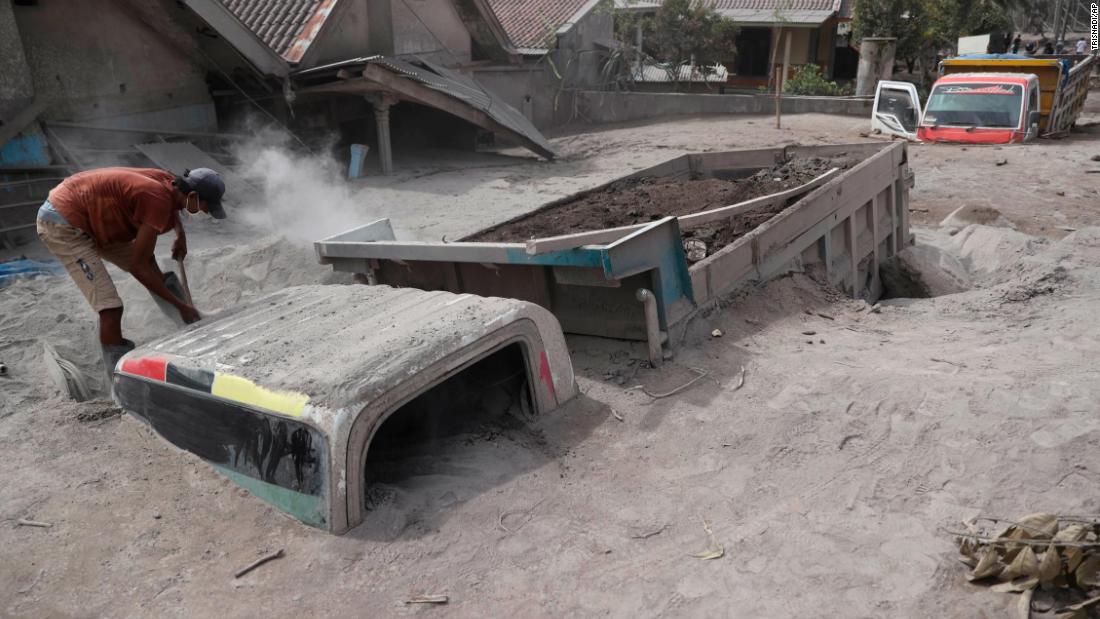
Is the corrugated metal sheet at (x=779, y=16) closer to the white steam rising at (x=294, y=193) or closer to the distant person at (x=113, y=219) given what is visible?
the white steam rising at (x=294, y=193)

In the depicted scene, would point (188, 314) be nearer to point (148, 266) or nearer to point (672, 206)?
point (148, 266)

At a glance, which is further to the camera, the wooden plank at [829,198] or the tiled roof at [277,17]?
the tiled roof at [277,17]

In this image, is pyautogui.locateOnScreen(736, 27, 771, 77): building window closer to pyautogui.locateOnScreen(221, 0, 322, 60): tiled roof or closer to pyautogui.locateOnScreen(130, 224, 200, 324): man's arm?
pyautogui.locateOnScreen(221, 0, 322, 60): tiled roof

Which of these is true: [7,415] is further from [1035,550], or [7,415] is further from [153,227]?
[1035,550]

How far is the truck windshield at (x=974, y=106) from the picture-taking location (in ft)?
48.3

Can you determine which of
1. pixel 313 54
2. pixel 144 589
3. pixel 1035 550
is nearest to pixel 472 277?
pixel 144 589

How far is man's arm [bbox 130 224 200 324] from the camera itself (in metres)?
4.82

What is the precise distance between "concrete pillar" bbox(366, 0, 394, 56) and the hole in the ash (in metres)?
13.3

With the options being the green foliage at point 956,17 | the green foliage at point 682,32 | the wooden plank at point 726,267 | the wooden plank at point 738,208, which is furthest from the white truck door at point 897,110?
the wooden plank at point 726,267

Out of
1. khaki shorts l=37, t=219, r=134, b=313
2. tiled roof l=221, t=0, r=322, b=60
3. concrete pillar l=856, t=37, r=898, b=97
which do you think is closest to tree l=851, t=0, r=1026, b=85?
concrete pillar l=856, t=37, r=898, b=97

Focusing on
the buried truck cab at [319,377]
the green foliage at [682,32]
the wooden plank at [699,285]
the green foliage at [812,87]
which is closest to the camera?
the buried truck cab at [319,377]

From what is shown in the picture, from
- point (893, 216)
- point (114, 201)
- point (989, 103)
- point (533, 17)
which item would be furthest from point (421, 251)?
point (533, 17)

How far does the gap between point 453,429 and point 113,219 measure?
2648 mm

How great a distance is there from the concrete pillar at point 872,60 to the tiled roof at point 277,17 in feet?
44.9
